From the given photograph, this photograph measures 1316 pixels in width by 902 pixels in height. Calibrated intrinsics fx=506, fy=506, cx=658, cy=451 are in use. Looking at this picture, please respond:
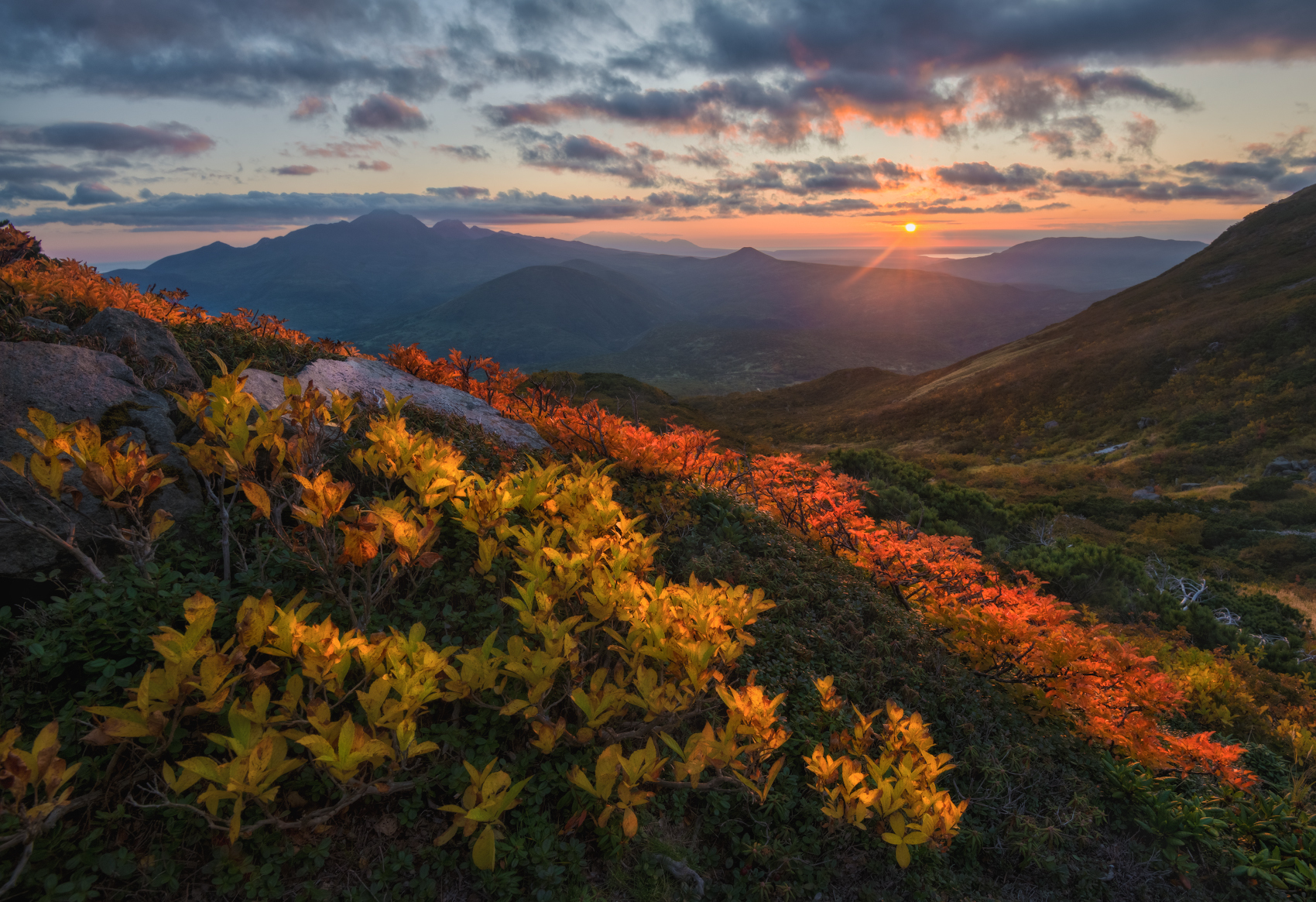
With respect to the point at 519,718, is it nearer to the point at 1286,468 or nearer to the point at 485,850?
the point at 485,850

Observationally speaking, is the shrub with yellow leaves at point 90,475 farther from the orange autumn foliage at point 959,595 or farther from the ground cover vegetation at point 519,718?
the orange autumn foliage at point 959,595

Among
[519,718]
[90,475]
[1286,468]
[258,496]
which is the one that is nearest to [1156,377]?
[1286,468]

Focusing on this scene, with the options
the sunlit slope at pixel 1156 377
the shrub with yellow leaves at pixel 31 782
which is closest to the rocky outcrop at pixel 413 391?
the shrub with yellow leaves at pixel 31 782

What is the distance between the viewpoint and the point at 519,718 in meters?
2.74

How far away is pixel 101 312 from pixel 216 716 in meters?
5.31

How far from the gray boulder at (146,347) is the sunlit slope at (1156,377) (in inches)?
1355

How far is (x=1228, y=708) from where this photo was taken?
22.4 ft

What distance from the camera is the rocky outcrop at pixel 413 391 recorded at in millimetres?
6266

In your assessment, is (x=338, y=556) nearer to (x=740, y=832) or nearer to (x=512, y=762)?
(x=512, y=762)

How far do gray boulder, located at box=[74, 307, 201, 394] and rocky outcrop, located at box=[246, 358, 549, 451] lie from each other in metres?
1.15

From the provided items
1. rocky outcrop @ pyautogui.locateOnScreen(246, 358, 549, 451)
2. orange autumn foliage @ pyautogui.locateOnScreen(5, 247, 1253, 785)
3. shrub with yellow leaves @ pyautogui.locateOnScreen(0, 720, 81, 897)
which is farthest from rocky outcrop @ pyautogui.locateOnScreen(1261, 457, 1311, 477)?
shrub with yellow leaves @ pyautogui.locateOnScreen(0, 720, 81, 897)

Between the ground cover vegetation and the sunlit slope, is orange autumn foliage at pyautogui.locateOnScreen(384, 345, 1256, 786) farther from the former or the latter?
the sunlit slope

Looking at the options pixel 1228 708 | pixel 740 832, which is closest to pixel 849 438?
pixel 1228 708

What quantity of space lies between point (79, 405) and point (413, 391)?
345 centimetres
